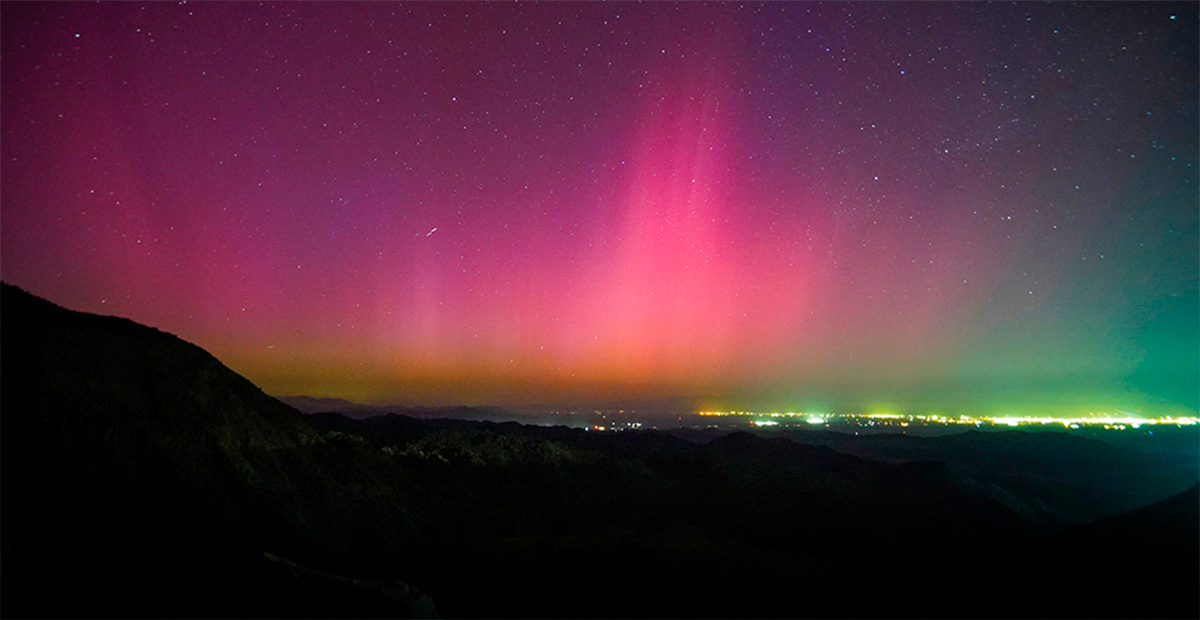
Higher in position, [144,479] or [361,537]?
[144,479]

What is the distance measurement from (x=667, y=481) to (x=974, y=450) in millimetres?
74847

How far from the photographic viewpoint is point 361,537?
2361 centimetres

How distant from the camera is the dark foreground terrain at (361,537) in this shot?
15.0m

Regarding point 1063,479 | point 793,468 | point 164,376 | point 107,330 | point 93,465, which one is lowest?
point 1063,479

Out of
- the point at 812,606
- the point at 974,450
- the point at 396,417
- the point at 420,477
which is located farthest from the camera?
the point at 974,450

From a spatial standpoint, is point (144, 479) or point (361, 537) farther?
point (361, 537)

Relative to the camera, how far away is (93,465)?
1873 centimetres

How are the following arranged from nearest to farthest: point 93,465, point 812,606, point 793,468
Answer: point 812,606
point 93,465
point 793,468

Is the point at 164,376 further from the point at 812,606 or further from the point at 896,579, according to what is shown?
the point at 896,579

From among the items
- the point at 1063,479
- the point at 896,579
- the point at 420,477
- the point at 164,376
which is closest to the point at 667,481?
the point at 420,477

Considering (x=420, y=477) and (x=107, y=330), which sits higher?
(x=107, y=330)

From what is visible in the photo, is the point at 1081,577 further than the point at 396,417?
No

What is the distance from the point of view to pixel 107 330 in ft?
79.3

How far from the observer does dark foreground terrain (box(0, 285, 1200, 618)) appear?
49.3 feet
